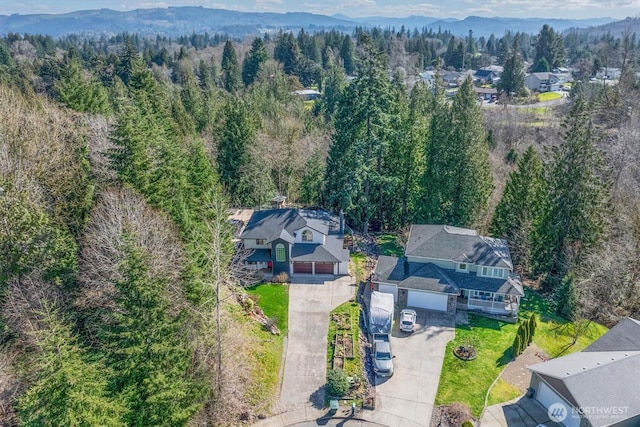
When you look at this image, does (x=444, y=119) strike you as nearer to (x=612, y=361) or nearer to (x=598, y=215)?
(x=598, y=215)

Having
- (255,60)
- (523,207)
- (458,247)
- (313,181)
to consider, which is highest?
(255,60)

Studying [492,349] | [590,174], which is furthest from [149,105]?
[590,174]

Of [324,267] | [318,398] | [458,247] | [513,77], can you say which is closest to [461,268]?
[458,247]

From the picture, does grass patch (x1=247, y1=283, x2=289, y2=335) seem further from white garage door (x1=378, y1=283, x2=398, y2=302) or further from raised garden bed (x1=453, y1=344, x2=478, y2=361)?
raised garden bed (x1=453, y1=344, x2=478, y2=361)

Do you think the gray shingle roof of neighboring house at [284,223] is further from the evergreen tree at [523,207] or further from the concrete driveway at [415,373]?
the evergreen tree at [523,207]

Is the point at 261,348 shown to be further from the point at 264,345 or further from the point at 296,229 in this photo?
the point at 296,229
